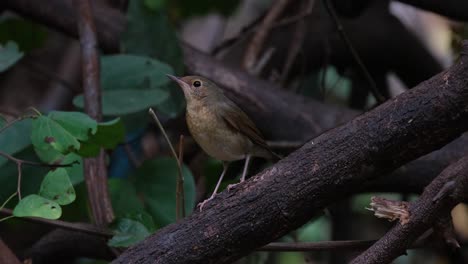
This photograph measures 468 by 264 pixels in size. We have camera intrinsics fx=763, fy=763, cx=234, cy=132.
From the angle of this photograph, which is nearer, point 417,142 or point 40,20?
point 417,142

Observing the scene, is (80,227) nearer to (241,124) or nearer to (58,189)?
(58,189)

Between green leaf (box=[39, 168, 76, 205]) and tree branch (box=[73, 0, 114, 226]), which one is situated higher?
green leaf (box=[39, 168, 76, 205])

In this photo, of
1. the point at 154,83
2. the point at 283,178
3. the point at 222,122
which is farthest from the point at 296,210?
the point at 154,83

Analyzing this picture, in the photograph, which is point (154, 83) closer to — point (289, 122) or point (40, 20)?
point (289, 122)

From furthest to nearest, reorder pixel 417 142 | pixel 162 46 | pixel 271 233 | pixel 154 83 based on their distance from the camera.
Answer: pixel 162 46, pixel 154 83, pixel 271 233, pixel 417 142

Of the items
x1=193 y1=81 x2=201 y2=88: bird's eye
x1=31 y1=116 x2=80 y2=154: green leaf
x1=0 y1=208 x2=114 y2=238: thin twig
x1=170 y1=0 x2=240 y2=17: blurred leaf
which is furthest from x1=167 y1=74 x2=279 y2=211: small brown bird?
x1=170 y1=0 x2=240 y2=17: blurred leaf

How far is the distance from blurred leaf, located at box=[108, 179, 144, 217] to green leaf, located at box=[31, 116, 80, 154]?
102cm

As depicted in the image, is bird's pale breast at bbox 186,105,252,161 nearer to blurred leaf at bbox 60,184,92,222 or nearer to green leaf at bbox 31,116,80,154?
blurred leaf at bbox 60,184,92,222

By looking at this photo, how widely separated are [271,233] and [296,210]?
116 millimetres

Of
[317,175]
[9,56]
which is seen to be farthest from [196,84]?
[317,175]

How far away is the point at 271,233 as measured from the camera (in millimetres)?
2361

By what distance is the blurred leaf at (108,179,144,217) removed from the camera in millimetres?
3477

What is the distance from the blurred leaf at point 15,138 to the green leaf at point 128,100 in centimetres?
53

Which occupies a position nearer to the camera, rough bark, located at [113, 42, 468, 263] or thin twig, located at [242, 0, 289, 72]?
rough bark, located at [113, 42, 468, 263]
